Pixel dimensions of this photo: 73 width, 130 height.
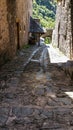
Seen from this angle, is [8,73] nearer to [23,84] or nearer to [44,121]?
[23,84]

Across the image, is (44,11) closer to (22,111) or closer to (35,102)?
(35,102)

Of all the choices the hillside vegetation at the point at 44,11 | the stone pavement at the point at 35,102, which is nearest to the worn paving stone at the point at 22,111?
the stone pavement at the point at 35,102

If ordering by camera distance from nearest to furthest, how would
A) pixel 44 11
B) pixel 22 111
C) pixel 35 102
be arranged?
1. pixel 22 111
2. pixel 35 102
3. pixel 44 11

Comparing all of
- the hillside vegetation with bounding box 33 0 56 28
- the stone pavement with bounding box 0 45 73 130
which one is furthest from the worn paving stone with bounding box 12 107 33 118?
the hillside vegetation with bounding box 33 0 56 28

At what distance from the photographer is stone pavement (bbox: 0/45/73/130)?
3879 millimetres

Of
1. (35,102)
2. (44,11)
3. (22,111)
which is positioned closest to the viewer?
(22,111)

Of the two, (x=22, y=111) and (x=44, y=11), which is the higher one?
(x=22, y=111)

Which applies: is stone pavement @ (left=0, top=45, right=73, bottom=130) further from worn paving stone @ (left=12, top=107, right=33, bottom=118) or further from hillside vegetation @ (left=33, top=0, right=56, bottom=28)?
hillside vegetation @ (left=33, top=0, right=56, bottom=28)

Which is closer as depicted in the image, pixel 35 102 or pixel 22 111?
Answer: pixel 22 111

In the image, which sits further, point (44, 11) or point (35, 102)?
point (44, 11)

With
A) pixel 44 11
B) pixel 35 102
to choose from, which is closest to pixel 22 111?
pixel 35 102

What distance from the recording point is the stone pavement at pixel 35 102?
388cm

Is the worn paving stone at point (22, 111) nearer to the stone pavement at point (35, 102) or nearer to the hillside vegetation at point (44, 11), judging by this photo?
the stone pavement at point (35, 102)

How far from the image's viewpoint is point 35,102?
195 inches
